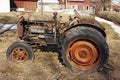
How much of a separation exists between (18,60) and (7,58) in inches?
14.8

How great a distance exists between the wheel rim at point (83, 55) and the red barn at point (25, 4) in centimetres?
3545

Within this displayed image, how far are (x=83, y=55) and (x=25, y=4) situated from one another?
3689cm

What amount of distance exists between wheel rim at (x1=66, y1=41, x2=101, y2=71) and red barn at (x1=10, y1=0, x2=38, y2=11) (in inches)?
1396

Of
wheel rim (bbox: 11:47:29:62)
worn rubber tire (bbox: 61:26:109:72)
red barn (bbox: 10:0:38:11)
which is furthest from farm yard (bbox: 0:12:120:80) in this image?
red barn (bbox: 10:0:38:11)

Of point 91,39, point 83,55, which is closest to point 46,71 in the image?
point 83,55

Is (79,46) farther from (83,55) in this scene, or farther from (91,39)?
(91,39)

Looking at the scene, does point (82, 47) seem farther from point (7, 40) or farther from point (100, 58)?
point (7, 40)

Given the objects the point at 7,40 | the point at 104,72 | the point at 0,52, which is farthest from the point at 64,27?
the point at 7,40

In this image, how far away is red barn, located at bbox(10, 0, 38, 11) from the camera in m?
42.1

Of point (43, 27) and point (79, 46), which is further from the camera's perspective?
point (43, 27)

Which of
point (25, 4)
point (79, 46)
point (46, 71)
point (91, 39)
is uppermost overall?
point (25, 4)

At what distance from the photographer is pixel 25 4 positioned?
43.0 metres

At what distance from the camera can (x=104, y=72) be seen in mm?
7238

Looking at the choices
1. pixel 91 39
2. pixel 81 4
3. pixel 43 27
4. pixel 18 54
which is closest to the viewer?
pixel 91 39
